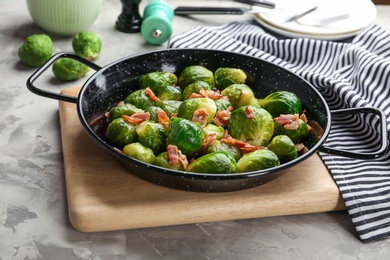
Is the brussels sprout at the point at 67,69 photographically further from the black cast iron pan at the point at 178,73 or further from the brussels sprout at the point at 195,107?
the brussels sprout at the point at 195,107

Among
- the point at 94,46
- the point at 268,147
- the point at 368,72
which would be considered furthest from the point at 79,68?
the point at 368,72

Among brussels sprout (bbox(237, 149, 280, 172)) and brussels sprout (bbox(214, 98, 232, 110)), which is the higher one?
brussels sprout (bbox(237, 149, 280, 172))

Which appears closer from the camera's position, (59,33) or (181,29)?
(59,33)

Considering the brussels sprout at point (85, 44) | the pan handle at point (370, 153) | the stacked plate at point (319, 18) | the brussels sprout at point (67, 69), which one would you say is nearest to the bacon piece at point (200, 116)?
the pan handle at point (370, 153)

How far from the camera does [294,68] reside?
8.46 feet

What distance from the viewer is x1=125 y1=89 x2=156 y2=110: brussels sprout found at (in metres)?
2.03

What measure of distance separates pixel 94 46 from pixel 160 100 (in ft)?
2.19

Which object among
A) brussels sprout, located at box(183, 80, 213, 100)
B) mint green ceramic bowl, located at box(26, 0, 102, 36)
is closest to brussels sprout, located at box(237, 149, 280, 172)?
brussels sprout, located at box(183, 80, 213, 100)

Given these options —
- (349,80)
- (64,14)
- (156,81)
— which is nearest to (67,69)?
(64,14)

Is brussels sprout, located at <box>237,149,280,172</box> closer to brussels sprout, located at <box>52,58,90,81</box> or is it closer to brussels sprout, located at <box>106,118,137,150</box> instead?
brussels sprout, located at <box>106,118,137,150</box>

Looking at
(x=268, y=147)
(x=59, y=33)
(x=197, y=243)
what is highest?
(x=268, y=147)

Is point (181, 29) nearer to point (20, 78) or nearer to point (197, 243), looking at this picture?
point (20, 78)

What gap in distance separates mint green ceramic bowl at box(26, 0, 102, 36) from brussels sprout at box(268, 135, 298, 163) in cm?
129

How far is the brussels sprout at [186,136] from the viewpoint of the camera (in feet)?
5.78
